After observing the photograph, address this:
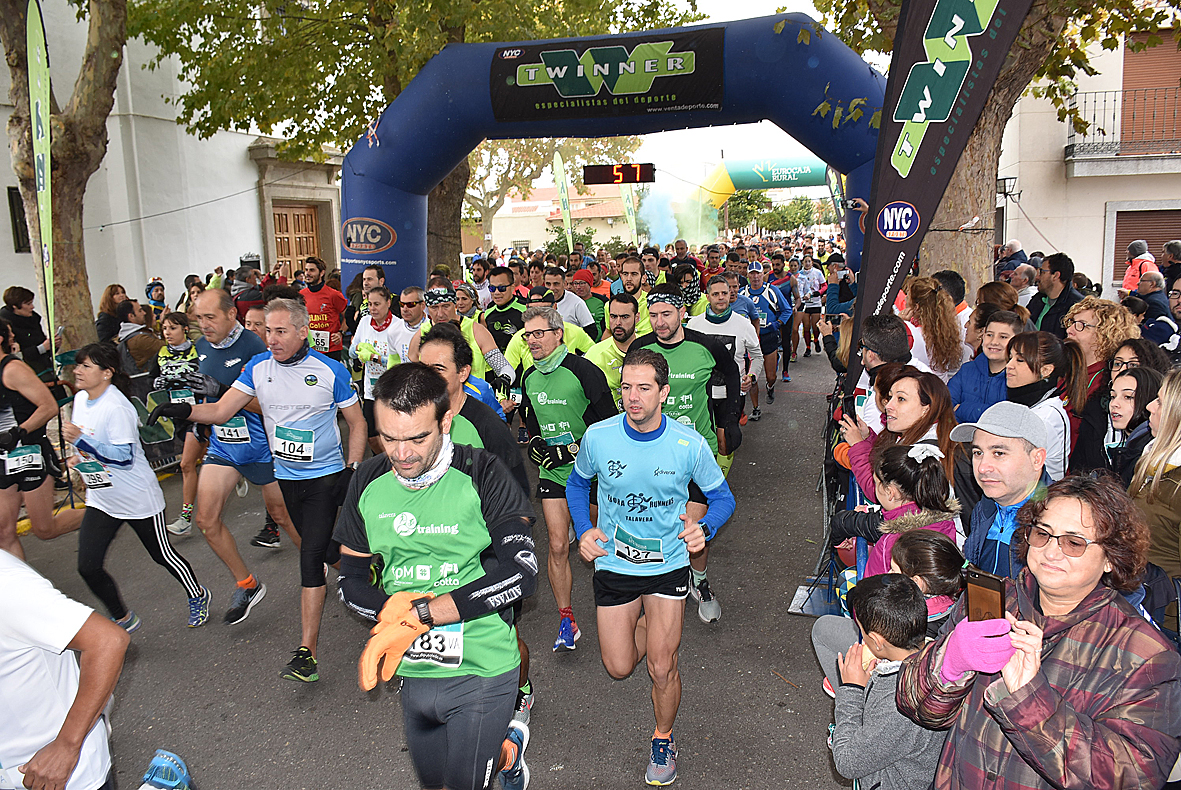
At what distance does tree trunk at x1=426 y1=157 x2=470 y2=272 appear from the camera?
15055 mm

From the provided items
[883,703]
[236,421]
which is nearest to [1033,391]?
[883,703]

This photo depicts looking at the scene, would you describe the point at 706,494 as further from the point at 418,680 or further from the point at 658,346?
the point at 658,346

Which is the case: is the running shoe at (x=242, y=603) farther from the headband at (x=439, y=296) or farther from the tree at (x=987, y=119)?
the tree at (x=987, y=119)

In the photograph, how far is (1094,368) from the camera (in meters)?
4.98

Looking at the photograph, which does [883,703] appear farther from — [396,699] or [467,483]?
[396,699]

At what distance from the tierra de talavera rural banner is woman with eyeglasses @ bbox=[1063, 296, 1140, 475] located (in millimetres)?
1104

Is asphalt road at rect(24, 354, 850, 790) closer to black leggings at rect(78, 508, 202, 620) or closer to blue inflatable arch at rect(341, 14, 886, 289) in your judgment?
black leggings at rect(78, 508, 202, 620)

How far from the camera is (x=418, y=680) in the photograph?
2.85 metres

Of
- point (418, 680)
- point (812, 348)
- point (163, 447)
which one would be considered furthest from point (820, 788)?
point (812, 348)

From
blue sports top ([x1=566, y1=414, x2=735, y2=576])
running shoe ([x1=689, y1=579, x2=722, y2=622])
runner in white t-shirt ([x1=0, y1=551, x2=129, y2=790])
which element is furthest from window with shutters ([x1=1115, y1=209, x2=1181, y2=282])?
runner in white t-shirt ([x1=0, y1=551, x2=129, y2=790])

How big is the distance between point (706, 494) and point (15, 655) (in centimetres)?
268

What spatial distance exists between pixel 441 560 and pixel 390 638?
0.38 meters

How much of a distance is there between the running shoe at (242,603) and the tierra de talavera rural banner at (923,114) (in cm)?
436

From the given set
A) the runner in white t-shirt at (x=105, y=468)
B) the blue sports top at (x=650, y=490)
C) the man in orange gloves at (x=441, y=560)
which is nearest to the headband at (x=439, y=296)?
the runner in white t-shirt at (x=105, y=468)
